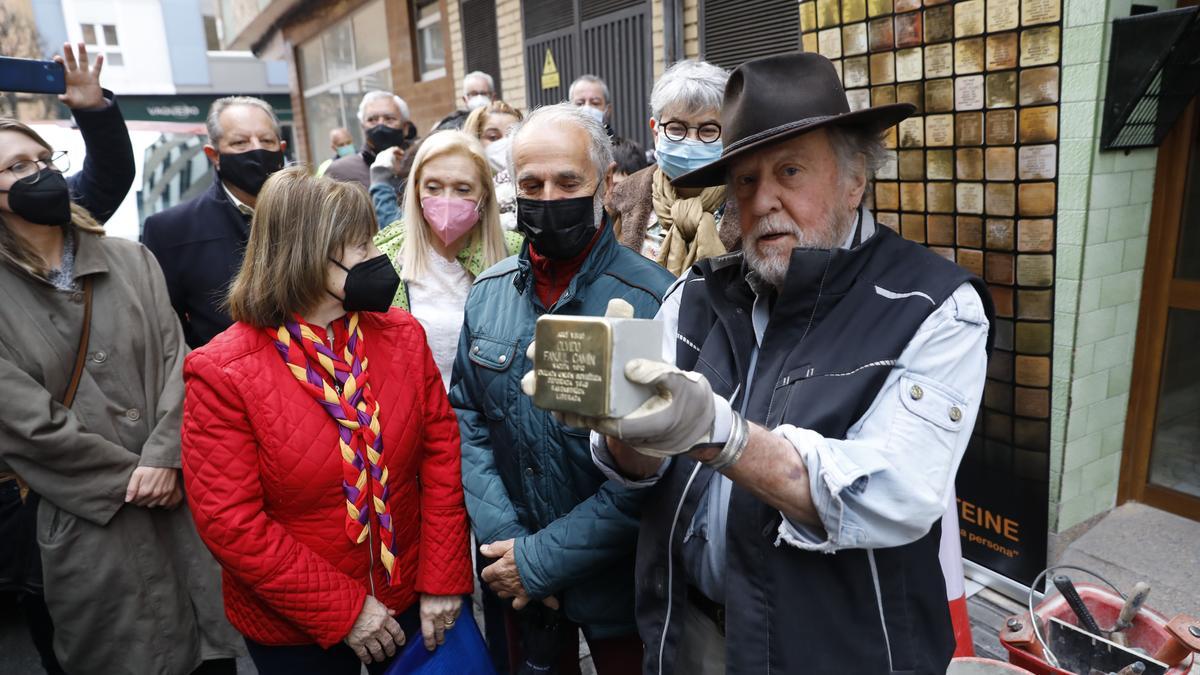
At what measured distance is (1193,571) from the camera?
294cm

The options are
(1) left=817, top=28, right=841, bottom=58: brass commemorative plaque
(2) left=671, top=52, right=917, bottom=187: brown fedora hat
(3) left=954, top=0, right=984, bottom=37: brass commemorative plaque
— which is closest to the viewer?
(2) left=671, top=52, right=917, bottom=187: brown fedora hat

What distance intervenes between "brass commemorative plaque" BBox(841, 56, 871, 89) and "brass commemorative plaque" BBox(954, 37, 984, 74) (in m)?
0.43

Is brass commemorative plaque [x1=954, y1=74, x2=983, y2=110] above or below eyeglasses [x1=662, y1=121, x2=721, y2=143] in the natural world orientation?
above

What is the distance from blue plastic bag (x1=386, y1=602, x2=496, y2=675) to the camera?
199 cm

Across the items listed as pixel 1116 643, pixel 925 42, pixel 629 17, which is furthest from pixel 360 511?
pixel 629 17

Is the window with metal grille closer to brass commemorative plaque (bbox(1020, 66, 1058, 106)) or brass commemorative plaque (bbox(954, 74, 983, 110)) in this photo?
brass commemorative plaque (bbox(954, 74, 983, 110))

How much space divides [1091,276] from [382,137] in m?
4.51

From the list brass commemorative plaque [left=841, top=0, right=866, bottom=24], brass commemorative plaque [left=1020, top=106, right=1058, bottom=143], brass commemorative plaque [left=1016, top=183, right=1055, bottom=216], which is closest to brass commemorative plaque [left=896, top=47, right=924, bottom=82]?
brass commemorative plaque [left=841, top=0, right=866, bottom=24]

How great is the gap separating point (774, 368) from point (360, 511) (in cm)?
116

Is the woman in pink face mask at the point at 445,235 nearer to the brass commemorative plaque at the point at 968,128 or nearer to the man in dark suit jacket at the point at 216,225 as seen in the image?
the man in dark suit jacket at the point at 216,225

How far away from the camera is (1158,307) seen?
10.2ft

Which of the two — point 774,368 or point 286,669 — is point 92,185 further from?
point 774,368

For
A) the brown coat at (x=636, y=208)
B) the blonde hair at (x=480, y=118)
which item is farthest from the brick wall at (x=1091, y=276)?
the blonde hair at (x=480, y=118)

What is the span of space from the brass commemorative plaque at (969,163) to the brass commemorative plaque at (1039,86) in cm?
25
